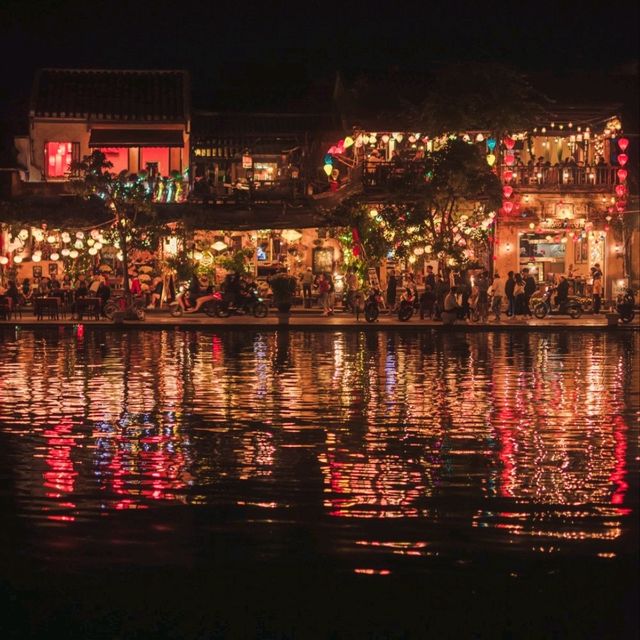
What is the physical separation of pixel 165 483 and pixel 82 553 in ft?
9.09

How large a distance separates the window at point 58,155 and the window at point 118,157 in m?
1.29

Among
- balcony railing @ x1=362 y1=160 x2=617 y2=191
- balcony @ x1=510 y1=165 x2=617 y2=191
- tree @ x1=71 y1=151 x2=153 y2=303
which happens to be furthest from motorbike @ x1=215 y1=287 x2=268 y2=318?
balcony @ x1=510 y1=165 x2=617 y2=191

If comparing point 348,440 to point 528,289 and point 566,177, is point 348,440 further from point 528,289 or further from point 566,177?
point 566,177

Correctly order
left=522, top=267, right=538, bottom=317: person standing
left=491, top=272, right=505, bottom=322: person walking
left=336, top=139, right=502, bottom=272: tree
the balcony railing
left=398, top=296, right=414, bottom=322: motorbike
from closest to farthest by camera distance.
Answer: left=491, top=272, right=505, bottom=322: person walking, left=398, top=296, right=414, bottom=322: motorbike, left=336, top=139, right=502, bottom=272: tree, left=522, top=267, right=538, bottom=317: person standing, the balcony railing

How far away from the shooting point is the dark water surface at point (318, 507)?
24.0 ft

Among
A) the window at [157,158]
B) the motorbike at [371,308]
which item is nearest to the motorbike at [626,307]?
the motorbike at [371,308]

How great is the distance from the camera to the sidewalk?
37.2 meters

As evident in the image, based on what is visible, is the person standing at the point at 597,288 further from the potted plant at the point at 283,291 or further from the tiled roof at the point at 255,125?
the tiled roof at the point at 255,125

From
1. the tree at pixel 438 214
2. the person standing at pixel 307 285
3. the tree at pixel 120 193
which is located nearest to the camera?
the tree at pixel 120 193

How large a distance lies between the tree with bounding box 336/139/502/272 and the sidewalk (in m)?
2.41

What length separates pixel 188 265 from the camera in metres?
43.3

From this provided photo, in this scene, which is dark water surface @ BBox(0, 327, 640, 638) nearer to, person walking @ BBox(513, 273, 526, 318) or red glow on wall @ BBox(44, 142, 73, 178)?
person walking @ BBox(513, 273, 526, 318)

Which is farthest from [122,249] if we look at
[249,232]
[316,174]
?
[316,174]

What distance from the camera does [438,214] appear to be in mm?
41656
